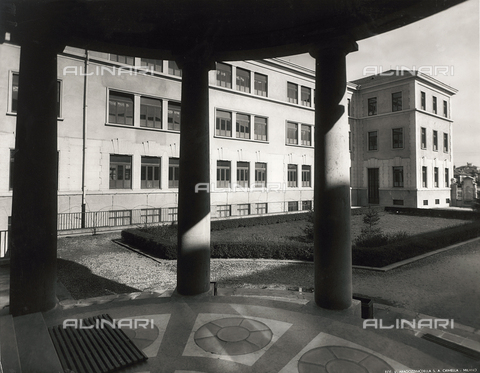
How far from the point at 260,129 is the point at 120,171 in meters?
14.1

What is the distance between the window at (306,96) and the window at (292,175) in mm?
7232

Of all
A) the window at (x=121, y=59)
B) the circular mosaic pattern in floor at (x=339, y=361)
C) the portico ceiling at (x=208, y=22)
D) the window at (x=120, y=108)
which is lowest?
the circular mosaic pattern in floor at (x=339, y=361)

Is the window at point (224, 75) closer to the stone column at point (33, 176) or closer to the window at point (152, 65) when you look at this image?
the window at point (152, 65)

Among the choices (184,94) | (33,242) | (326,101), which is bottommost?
(33,242)

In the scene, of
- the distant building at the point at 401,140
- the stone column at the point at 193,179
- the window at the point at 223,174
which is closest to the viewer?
the stone column at the point at 193,179

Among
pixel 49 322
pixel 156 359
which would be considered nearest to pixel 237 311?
pixel 156 359

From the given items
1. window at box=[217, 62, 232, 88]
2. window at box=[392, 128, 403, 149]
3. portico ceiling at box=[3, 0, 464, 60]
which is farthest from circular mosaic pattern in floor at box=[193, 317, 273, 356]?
window at box=[392, 128, 403, 149]

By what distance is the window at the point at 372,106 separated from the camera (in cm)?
4047

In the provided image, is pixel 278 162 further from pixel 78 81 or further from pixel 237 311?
pixel 237 311

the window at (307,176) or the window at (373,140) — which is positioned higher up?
the window at (373,140)

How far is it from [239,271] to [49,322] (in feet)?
21.4

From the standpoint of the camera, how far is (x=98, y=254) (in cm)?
1383

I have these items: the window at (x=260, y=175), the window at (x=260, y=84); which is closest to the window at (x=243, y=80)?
the window at (x=260, y=84)

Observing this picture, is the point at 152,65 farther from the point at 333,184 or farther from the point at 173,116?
the point at 333,184
